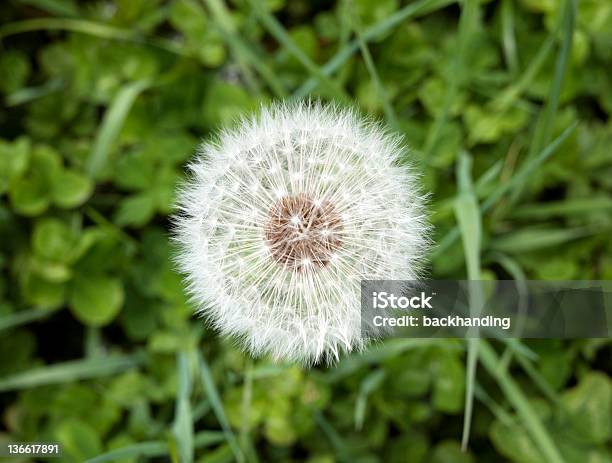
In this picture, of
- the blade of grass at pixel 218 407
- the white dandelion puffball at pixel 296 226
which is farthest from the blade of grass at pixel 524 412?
the blade of grass at pixel 218 407

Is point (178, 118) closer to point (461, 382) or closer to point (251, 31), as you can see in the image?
point (251, 31)

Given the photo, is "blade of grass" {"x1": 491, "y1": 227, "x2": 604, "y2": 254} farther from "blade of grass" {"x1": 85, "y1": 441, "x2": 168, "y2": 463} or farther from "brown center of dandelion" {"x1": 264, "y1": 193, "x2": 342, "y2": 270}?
"blade of grass" {"x1": 85, "y1": 441, "x2": 168, "y2": 463}

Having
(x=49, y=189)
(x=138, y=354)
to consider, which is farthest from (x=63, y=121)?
(x=138, y=354)

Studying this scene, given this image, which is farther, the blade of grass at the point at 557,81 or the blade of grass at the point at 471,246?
the blade of grass at the point at 557,81

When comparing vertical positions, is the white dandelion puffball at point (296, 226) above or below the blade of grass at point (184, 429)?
above

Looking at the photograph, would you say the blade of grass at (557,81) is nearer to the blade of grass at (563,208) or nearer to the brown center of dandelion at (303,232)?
the blade of grass at (563,208)

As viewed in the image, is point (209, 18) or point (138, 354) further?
point (209, 18)
